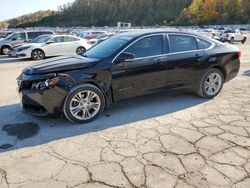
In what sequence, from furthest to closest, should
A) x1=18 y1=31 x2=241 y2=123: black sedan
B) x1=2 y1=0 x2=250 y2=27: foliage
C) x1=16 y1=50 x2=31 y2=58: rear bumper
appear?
x1=2 y1=0 x2=250 y2=27: foliage < x1=16 y1=50 x2=31 y2=58: rear bumper < x1=18 y1=31 x2=241 y2=123: black sedan

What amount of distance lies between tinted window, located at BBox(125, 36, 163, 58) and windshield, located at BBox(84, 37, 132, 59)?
0.20m

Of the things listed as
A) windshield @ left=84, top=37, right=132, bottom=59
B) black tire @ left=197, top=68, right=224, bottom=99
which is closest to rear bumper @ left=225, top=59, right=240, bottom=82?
black tire @ left=197, top=68, right=224, bottom=99

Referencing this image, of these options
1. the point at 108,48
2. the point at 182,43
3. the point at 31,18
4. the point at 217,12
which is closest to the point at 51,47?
the point at 108,48

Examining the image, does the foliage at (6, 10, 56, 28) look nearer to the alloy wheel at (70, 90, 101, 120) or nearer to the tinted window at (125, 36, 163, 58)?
the tinted window at (125, 36, 163, 58)

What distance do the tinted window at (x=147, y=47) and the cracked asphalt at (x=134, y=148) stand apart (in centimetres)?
114

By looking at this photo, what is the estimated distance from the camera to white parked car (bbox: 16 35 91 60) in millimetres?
14516

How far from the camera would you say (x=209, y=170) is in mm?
3111

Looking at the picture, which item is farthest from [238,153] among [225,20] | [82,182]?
[225,20]

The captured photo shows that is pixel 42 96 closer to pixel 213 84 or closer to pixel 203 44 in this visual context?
pixel 203 44

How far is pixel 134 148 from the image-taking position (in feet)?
12.0

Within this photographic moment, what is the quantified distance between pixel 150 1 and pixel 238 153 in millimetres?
135334

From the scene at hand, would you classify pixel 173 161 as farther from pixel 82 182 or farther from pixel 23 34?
pixel 23 34

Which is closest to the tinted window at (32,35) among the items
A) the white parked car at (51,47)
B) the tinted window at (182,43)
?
the white parked car at (51,47)

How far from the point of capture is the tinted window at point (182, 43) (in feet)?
17.7
